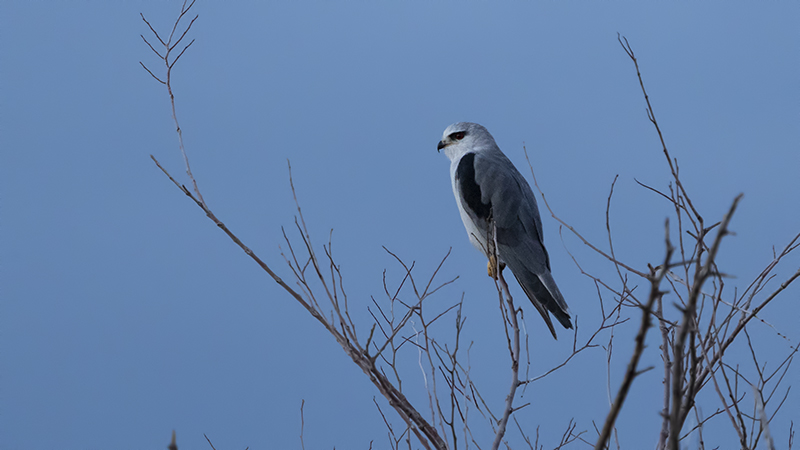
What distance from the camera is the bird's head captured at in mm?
5070

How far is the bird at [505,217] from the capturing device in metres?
4.03

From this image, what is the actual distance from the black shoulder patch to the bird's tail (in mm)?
523

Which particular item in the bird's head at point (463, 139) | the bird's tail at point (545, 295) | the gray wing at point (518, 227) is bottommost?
the bird's tail at point (545, 295)

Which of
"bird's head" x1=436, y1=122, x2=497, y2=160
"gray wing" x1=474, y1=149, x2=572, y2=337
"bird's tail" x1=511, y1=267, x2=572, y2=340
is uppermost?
"bird's head" x1=436, y1=122, x2=497, y2=160

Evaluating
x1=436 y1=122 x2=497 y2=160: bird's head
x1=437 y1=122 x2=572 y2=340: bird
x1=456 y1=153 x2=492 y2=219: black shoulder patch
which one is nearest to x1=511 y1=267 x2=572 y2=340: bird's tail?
x1=437 y1=122 x2=572 y2=340: bird

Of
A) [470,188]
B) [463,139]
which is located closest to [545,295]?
[470,188]

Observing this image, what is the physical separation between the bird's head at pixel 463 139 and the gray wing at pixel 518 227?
24 centimetres

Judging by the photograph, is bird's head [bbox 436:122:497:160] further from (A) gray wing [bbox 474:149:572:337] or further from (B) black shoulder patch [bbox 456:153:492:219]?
(B) black shoulder patch [bbox 456:153:492:219]

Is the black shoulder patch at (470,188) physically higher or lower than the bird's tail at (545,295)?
higher

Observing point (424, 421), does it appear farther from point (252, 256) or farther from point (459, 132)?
point (459, 132)

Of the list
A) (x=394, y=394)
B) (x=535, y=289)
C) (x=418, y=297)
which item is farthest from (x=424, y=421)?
(x=535, y=289)

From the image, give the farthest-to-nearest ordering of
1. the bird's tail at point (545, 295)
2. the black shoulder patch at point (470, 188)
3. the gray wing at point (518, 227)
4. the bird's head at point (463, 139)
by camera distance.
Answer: the bird's head at point (463, 139) < the black shoulder patch at point (470, 188) < the gray wing at point (518, 227) < the bird's tail at point (545, 295)

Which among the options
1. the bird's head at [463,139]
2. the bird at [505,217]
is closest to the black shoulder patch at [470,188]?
the bird at [505,217]

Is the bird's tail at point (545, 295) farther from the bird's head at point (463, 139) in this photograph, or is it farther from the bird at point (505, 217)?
the bird's head at point (463, 139)
